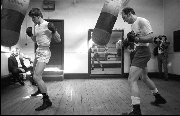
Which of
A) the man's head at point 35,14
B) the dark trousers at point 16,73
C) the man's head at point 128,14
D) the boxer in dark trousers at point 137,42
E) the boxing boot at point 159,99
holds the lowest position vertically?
the boxing boot at point 159,99

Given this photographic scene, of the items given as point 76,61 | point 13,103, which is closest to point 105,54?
point 76,61

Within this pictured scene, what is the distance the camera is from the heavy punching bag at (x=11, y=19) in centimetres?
290

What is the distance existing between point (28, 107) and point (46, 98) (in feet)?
1.09

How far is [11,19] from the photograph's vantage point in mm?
2967

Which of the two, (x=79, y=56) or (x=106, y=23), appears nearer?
(x=106, y=23)

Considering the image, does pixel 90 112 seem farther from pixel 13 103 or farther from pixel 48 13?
pixel 48 13

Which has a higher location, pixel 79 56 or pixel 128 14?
pixel 128 14

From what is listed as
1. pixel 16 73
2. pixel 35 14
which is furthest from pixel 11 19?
pixel 16 73

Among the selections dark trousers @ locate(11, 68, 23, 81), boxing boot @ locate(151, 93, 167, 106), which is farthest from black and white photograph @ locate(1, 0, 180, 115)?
boxing boot @ locate(151, 93, 167, 106)

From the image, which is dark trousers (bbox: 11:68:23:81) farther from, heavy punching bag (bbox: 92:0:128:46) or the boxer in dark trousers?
the boxer in dark trousers

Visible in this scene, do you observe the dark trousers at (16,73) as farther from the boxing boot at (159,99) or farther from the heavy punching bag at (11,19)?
the boxing boot at (159,99)

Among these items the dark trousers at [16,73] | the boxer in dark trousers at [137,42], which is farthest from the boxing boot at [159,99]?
the dark trousers at [16,73]

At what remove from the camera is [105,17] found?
10.3 ft

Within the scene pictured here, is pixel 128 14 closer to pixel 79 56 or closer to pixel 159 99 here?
pixel 159 99
